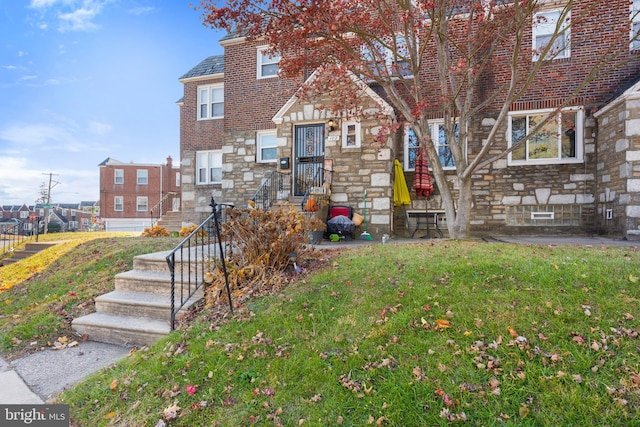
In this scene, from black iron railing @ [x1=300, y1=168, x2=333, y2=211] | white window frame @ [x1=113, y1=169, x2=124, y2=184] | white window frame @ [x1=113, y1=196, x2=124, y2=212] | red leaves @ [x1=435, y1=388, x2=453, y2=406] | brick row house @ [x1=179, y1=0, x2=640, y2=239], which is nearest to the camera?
red leaves @ [x1=435, y1=388, x2=453, y2=406]

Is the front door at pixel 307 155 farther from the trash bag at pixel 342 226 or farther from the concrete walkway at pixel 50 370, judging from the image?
the concrete walkway at pixel 50 370

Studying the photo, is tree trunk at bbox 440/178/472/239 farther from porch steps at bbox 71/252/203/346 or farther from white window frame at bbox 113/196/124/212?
white window frame at bbox 113/196/124/212

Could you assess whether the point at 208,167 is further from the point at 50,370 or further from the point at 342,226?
the point at 50,370

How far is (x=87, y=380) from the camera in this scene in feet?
10.4

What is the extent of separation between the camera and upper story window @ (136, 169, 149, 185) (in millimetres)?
33500

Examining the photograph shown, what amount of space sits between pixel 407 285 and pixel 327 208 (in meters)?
5.88

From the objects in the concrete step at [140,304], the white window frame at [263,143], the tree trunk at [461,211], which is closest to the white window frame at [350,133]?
the white window frame at [263,143]

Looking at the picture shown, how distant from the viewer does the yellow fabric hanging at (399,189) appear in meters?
9.88

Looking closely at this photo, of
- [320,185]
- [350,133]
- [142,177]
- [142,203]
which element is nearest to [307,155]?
[320,185]

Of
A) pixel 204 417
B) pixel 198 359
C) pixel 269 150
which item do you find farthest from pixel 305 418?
pixel 269 150

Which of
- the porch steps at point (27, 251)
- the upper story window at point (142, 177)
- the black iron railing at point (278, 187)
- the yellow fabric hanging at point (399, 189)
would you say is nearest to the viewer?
the yellow fabric hanging at point (399, 189)

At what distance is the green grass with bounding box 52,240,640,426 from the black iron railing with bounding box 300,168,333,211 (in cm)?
491

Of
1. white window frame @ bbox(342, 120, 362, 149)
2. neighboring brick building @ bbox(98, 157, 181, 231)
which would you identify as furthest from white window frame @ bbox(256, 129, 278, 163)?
neighboring brick building @ bbox(98, 157, 181, 231)

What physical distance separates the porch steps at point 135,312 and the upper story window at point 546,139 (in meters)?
9.41
